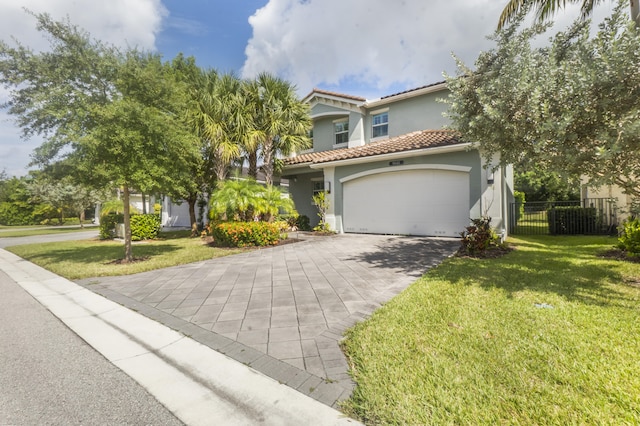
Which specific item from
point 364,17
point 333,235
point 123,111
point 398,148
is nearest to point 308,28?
point 364,17

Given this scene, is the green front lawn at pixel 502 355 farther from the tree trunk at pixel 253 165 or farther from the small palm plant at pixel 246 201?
the tree trunk at pixel 253 165

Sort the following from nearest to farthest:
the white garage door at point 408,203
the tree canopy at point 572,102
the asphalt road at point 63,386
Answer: the asphalt road at point 63,386
the tree canopy at point 572,102
the white garage door at point 408,203

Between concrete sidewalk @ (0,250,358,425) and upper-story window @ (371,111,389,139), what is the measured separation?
14156mm

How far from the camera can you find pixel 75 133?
21.6 ft

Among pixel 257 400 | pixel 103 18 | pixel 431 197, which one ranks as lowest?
pixel 257 400

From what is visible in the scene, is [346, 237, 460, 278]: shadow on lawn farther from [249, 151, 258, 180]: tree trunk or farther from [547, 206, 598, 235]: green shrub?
[249, 151, 258, 180]: tree trunk

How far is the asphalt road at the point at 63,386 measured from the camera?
2.13 meters

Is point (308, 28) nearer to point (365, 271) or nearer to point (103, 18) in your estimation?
point (103, 18)

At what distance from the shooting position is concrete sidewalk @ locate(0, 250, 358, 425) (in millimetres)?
2098

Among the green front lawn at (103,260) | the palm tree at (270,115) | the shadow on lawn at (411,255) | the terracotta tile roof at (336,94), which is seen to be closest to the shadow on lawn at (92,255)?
the green front lawn at (103,260)

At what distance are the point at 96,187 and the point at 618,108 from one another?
37.4 ft

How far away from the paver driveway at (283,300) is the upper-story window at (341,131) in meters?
9.54

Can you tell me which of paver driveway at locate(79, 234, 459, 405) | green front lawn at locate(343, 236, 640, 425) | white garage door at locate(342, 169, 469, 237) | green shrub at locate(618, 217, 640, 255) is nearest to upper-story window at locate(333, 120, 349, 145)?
white garage door at locate(342, 169, 469, 237)

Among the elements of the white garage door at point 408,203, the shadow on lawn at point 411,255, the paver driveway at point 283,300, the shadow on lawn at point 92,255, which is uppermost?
the white garage door at point 408,203
